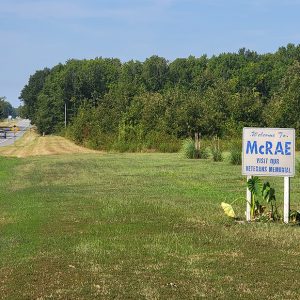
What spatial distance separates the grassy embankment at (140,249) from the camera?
250 inches

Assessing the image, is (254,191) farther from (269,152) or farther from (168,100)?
(168,100)

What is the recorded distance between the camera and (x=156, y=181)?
20078 millimetres

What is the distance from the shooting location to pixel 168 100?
62.6 m

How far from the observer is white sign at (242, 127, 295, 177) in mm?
10984

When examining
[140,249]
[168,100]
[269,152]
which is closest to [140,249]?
[140,249]

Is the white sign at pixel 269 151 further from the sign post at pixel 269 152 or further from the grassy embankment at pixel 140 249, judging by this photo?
the grassy embankment at pixel 140 249

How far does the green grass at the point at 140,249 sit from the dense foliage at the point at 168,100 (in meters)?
36.5

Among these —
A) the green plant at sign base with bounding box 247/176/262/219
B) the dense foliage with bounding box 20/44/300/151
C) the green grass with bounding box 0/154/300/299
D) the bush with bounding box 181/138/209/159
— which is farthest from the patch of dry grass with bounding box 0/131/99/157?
the green plant at sign base with bounding box 247/176/262/219

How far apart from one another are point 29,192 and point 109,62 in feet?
416

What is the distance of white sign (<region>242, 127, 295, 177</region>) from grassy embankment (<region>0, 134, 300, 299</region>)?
1.15m

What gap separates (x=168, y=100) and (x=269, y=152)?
51.8 metres

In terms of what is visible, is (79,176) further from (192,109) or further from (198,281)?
(192,109)

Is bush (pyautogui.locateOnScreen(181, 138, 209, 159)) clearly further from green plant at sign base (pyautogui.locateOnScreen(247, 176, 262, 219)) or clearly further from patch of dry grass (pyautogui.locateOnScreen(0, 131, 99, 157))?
green plant at sign base (pyautogui.locateOnScreen(247, 176, 262, 219))

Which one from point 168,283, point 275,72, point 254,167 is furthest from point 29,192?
point 275,72
